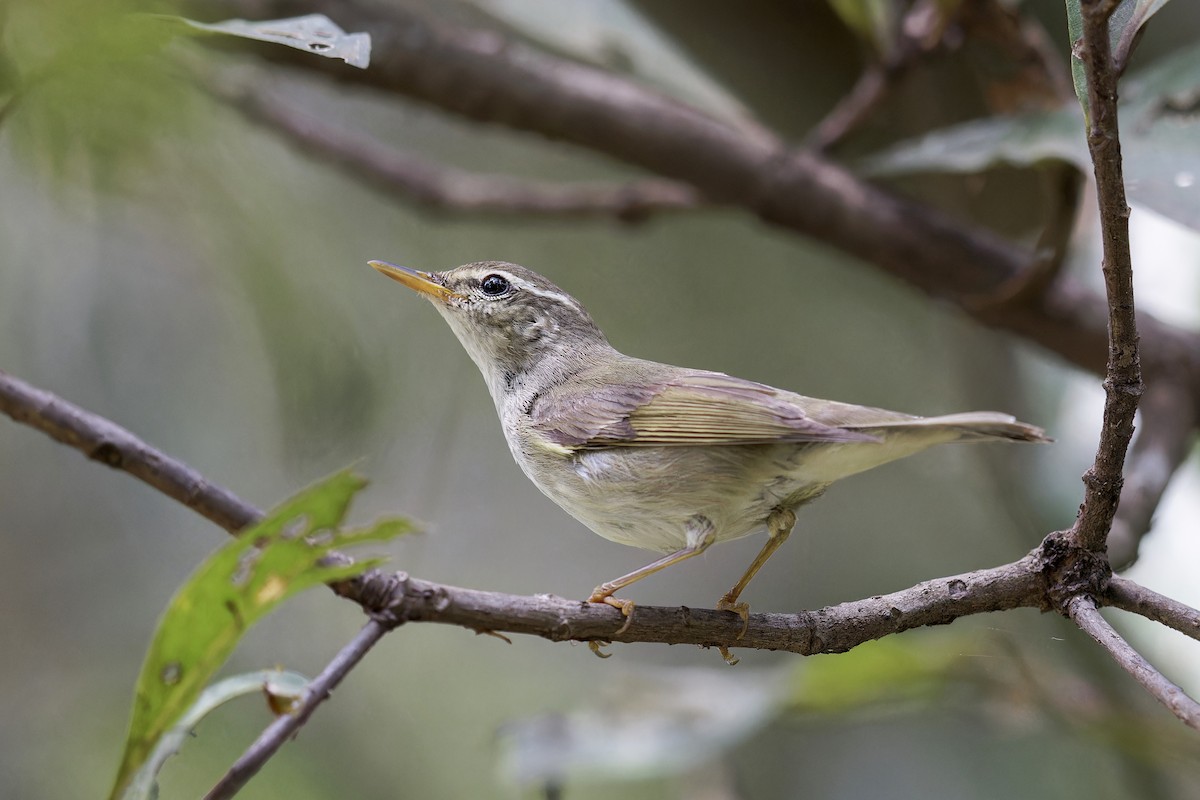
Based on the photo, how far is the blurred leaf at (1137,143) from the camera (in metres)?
2.30

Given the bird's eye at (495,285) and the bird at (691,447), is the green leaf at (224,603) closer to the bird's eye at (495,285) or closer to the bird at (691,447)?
the bird at (691,447)

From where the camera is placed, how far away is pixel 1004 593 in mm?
1577

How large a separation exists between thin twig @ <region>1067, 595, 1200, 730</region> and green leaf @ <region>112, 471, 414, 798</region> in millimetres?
907

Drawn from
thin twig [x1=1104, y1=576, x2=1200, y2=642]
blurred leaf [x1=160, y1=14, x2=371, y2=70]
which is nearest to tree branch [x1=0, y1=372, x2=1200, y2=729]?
thin twig [x1=1104, y1=576, x2=1200, y2=642]

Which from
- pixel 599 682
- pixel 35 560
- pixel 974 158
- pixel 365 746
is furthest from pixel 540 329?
pixel 35 560

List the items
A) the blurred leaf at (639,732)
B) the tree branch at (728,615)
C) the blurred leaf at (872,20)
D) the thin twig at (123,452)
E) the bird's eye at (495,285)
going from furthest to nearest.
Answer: the blurred leaf at (872,20) < the bird's eye at (495,285) < the blurred leaf at (639,732) < the thin twig at (123,452) < the tree branch at (728,615)

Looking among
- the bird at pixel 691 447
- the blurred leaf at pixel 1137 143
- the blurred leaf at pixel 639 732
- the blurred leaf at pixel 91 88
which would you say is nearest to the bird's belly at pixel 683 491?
the bird at pixel 691 447

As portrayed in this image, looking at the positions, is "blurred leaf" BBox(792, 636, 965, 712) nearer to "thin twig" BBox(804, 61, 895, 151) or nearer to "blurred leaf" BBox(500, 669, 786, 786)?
"blurred leaf" BBox(500, 669, 786, 786)

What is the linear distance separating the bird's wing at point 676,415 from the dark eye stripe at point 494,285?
404mm

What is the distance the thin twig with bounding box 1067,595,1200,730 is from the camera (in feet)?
4.11

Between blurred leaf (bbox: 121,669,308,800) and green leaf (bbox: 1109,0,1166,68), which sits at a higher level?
green leaf (bbox: 1109,0,1166,68)

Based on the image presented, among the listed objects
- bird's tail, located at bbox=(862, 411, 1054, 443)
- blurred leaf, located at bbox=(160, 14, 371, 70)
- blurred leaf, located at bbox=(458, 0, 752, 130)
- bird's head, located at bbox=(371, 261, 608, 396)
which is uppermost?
blurred leaf, located at bbox=(458, 0, 752, 130)

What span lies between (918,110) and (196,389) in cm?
302

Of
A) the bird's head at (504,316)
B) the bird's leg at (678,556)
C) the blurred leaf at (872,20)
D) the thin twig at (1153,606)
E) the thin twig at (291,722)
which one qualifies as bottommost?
the thin twig at (291,722)
